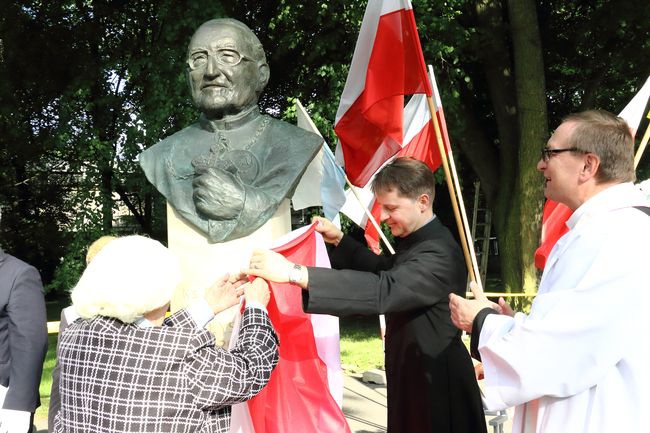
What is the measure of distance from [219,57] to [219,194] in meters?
0.80

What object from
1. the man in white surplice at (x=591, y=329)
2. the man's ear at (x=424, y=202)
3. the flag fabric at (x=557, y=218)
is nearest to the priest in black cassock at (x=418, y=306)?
the man's ear at (x=424, y=202)

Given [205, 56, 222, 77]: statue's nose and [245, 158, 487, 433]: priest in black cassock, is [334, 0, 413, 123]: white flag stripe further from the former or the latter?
[245, 158, 487, 433]: priest in black cassock

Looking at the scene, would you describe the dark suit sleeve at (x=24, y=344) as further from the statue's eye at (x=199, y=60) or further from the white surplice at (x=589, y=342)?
the white surplice at (x=589, y=342)

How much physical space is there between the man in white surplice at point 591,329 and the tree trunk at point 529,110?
24.3ft

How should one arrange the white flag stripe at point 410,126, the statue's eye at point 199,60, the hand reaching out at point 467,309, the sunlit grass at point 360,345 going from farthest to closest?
the sunlit grass at point 360,345, the white flag stripe at point 410,126, the statue's eye at point 199,60, the hand reaching out at point 467,309

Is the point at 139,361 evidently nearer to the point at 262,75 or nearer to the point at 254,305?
the point at 254,305

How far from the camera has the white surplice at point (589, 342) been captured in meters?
1.70

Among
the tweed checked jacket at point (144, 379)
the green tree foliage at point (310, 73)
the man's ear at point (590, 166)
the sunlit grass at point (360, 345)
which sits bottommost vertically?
the sunlit grass at point (360, 345)

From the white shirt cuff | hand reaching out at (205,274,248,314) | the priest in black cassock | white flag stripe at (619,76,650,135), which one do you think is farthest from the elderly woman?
white flag stripe at (619,76,650,135)

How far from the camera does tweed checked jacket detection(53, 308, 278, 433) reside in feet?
5.90

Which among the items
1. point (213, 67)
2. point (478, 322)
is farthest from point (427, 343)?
point (213, 67)

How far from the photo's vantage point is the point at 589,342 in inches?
66.8

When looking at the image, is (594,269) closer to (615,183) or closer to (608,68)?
(615,183)

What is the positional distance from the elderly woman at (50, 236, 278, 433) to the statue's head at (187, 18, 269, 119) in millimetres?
1879
